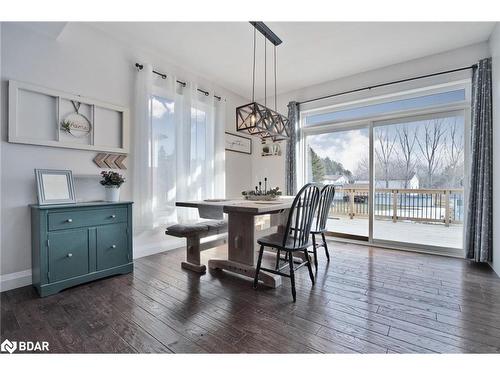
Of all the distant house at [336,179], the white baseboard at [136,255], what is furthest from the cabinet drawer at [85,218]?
the distant house at [336,179]

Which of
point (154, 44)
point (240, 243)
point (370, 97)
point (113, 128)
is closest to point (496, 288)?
point (240, 243)

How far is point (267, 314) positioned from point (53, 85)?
9.59ft

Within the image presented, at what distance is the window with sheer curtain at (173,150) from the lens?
3020mm

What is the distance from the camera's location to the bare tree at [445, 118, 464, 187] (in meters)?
3.22

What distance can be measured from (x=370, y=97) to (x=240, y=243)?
119 inches

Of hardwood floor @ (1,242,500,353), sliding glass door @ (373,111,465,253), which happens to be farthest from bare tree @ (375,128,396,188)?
hardwood floor @ (1,242,500,353)

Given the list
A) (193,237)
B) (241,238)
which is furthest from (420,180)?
(193,237)

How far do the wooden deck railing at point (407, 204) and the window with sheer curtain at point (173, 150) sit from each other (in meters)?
2.14

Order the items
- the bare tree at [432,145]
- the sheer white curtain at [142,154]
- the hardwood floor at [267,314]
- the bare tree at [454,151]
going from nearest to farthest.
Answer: the hardwood floor at [267,314] < the sheer white curtain at [142,154] < the bare tree at [454,151] < the bare tree at [432,145]

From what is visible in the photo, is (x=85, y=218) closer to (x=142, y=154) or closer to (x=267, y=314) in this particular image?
(x=142, y=154)

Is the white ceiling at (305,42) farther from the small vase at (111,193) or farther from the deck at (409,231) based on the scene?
the deck at (409,231)

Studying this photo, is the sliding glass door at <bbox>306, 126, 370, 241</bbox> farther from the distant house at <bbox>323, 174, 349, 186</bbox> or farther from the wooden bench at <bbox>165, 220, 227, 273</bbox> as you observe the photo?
the wooden bench at <bbox>165, 220, 227, 273</bbox>

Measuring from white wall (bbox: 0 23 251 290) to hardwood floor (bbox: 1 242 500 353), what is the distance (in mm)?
596
